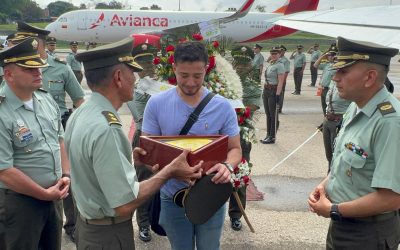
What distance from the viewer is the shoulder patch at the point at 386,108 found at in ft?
7.61

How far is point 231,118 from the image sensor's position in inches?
117

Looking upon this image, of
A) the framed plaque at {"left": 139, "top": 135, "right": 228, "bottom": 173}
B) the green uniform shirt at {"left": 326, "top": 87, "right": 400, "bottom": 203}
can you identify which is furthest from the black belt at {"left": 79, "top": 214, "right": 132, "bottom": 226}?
the green uniform shirt at {"left": 326, "top": 87, "right": 400, "bottom": 203}

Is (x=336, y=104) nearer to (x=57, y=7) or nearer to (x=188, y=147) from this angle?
(x=188, y=147)

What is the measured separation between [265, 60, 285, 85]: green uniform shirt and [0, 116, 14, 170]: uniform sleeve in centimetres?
651

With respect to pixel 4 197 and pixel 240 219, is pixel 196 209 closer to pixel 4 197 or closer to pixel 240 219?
pixel 4 197

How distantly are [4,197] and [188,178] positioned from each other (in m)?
1.48

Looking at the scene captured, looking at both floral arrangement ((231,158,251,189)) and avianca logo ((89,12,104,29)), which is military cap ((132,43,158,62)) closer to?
floral arrangement ((231,158,251,189))

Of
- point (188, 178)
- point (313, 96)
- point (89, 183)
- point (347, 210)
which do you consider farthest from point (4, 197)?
point (313, 96)

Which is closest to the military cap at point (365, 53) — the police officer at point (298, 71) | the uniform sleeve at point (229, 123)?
the uniform sleeve at point (229, 123)

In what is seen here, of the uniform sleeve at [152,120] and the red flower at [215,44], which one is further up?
the red flower at [215,44]

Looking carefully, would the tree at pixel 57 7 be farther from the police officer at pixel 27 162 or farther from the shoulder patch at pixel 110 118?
the shoulder patch at pixel 110 118

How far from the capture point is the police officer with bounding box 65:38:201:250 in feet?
6.91

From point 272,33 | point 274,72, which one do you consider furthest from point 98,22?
point 274,72

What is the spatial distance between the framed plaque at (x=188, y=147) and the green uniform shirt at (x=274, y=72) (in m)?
6.28
